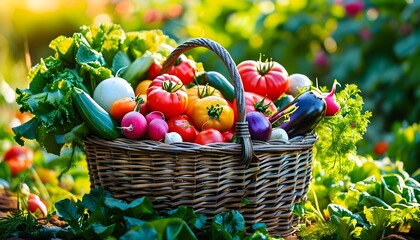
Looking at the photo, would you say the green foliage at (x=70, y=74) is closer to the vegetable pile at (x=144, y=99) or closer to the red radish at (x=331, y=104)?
the vegetable pile at (x=144, y=99)

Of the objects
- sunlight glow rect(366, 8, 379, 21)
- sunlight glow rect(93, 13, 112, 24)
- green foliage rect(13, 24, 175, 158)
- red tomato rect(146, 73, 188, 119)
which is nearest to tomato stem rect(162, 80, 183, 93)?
red tomato rect(146, 73, 188, 119)

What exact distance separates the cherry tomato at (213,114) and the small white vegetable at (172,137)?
0.15 metres

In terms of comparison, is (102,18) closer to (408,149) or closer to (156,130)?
(408,149)

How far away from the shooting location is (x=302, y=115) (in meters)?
2.64

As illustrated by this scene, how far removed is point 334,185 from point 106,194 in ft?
3.83

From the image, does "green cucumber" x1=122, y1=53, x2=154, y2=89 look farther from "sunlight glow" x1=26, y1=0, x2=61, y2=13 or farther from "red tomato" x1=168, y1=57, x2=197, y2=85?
"sunlight glow" x1=26, y1=0, x2=61, y2=13

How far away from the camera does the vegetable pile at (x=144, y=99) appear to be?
2531 millimetres

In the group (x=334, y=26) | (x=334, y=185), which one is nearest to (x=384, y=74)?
(x=334, y=26)

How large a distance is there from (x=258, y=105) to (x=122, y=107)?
21.9 inches

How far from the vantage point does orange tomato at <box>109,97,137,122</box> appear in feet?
8.50

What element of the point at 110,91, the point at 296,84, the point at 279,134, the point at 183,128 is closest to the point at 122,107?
the point at 110,91

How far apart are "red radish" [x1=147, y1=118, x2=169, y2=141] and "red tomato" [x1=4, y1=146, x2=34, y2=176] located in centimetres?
154

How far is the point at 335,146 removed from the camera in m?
2.79

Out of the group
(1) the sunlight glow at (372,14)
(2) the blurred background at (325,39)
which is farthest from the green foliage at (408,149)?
(1) the sunlight glow at (372,14)
